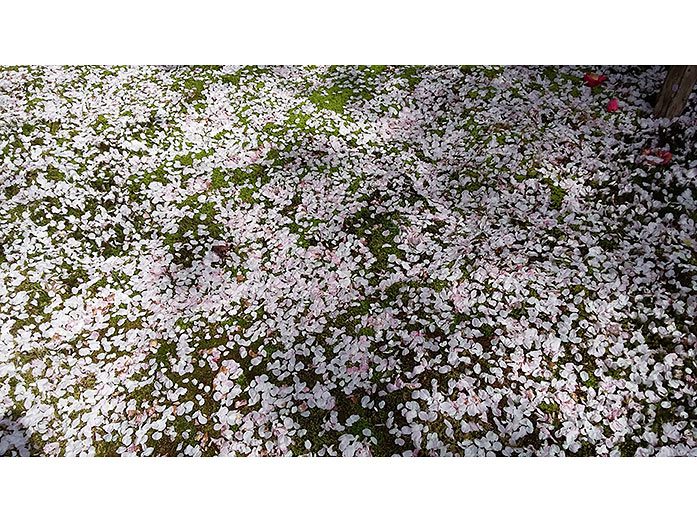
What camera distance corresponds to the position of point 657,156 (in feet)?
21.1

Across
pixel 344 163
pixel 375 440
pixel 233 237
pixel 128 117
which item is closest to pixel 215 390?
pixel 375 440

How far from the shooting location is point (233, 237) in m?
6.44

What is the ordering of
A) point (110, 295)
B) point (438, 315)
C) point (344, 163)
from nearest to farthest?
point (438, 315) → point (110, 295) → point (344, 163)

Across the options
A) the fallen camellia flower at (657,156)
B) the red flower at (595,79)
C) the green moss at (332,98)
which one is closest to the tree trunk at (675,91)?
the fallen camellia flower at (657,156)

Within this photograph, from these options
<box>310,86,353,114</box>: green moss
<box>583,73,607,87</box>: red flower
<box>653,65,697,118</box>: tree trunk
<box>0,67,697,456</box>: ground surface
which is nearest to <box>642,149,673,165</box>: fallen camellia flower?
<box>0,67,697,456</box>: ground surface

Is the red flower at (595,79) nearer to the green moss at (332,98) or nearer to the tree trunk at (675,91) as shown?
the tree trunk at (675,91)

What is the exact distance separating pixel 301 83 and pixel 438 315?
4.79 m

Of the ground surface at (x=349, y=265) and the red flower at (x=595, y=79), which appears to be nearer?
the ground surface at (x=349, y=265)

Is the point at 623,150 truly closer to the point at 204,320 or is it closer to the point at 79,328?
the point at 204,320

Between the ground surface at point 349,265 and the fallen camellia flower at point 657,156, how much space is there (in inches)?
1.1

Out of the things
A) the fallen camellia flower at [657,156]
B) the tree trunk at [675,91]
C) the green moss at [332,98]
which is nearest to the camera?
the tree trunk at [675,91]

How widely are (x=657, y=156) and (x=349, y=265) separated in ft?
13.2

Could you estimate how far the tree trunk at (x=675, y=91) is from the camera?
6.23 m

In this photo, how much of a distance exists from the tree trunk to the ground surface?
0.82 feet
